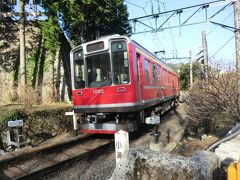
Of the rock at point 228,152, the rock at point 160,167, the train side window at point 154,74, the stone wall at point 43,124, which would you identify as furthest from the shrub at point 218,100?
the stone wall at point 43,124

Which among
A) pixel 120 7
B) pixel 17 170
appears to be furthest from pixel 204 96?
pixel 120 7

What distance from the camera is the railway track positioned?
263 inches

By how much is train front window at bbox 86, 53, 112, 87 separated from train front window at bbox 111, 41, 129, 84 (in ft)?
0.67

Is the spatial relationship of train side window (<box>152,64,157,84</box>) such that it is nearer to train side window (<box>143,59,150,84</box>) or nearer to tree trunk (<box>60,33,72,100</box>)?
train side window (<box>143,59,150,84</box>)

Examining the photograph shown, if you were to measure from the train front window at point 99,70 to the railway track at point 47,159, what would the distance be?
1.81 meters

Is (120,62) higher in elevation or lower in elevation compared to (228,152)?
higher

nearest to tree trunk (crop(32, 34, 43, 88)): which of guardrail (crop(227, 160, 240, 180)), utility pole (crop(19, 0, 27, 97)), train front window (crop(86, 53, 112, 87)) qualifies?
utility pole (crop(19, 0, 27, 97))

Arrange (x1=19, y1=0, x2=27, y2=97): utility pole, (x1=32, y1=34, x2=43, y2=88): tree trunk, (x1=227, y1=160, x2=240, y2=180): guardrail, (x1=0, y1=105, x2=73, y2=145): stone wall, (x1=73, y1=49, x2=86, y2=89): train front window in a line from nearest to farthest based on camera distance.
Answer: (x1=227, y1=160, x2=240, y2=180): guardrail, (x1=73, y1=49, x2=86, y2=89): train front window, (x1=0, y1=105, x2=73, y2=145): stone wall, (x1=19, y1=0, x2=27, y2=97): utility pole, (x1=32, y1=34, x2=43, y2=88): tree trunk

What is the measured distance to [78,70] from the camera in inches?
412

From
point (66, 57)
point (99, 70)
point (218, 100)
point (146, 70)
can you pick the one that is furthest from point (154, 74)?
point (66, 57)

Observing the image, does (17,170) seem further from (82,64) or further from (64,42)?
(64,42)

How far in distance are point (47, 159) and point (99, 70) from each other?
3.25m

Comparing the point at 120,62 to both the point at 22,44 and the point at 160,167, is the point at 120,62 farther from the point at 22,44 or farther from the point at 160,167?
the point at 22,44

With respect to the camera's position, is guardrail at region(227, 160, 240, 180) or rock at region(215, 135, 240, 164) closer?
guardrail at region(227, 160, 240, 180)
